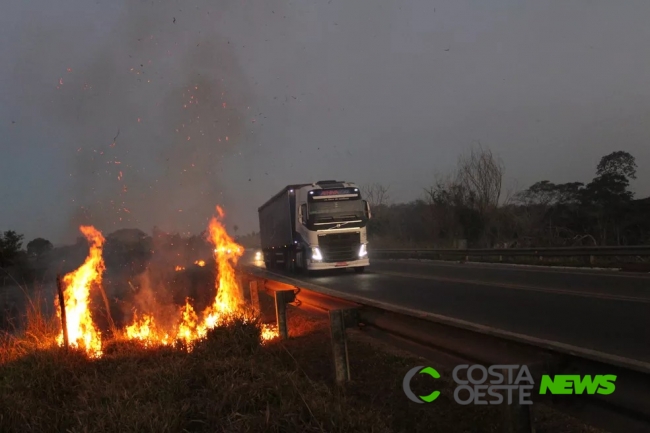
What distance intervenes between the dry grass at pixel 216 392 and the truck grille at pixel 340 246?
46.9 ft

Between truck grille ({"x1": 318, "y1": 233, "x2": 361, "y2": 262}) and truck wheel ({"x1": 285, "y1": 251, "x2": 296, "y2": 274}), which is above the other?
truck grille ({"x1": 318, "y1": 233, "x2": 361, "y2": 262})

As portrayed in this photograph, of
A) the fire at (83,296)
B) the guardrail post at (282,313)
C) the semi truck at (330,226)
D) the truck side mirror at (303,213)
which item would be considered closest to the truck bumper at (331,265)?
the semi truck at (330,226)

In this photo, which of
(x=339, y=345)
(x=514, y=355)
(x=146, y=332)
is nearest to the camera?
(x=514, y=355)

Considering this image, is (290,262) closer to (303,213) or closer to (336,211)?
(303,213)

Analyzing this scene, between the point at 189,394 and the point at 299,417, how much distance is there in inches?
56.4

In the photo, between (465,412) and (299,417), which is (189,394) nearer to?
(299,417)

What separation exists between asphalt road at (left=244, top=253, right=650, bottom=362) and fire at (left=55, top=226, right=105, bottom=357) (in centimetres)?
685

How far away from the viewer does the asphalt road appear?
8492 millimetres

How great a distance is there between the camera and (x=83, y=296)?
920cm

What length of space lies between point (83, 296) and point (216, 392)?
5347 millimetres

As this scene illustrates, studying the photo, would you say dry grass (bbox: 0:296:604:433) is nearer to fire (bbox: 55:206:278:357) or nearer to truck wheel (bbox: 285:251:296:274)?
fire (bbox: 55:206:278:357)

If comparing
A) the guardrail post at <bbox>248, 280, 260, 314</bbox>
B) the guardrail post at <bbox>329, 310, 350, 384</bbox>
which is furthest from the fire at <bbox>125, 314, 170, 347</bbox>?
the guardrail post at <bbox>329, 310, 350, 384</bbox>

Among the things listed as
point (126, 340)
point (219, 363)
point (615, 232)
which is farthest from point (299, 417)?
point (615, 232)

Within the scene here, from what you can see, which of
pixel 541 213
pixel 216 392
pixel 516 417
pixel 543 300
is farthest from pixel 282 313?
pixel 541 213
